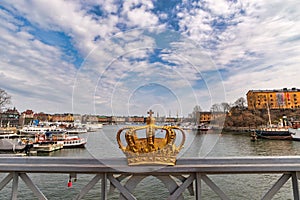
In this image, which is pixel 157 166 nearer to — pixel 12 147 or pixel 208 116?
pixel 208 116

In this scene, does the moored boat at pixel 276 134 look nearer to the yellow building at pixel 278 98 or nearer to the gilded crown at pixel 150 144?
the yellow building at pixel 278 98

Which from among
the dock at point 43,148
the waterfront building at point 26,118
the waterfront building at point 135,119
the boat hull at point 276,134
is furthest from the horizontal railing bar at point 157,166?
the waterfront building at point 26,118

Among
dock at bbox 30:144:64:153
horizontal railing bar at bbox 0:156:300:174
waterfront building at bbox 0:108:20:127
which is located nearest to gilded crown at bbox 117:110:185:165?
horizontal railing bar at bbox 0:156:300:174

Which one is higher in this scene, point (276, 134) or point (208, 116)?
point (208, 116)

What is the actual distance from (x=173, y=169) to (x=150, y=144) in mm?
283

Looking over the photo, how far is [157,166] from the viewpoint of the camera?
4.94 feet

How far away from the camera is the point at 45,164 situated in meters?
1.53

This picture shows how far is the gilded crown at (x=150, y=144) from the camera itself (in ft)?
5.06

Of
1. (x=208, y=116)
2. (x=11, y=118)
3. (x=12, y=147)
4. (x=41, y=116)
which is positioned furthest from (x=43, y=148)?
(x=11, y=118)

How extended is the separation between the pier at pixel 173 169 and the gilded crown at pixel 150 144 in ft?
0.20

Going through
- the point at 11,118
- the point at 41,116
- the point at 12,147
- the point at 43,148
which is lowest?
the point at 43,148

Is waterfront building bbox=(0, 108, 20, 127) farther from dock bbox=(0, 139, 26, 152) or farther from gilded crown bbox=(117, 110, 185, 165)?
gilded crown bbox=(117, 110, 185, 165)

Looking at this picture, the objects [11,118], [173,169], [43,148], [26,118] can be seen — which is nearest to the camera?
[173,169]

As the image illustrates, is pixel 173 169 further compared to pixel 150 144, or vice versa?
pixel 150 144
